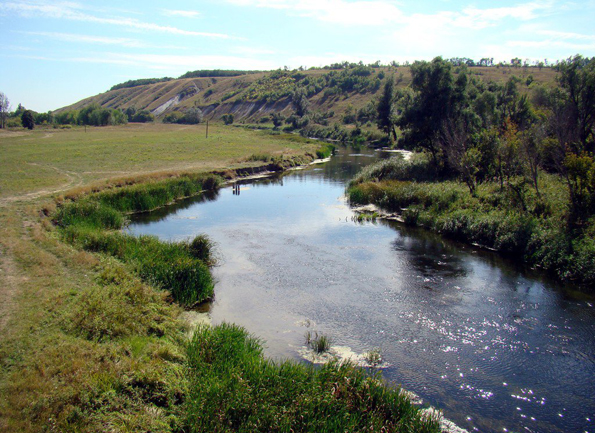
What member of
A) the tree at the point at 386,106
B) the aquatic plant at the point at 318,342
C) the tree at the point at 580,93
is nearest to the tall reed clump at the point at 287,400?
the aquatic plant at the point at 318,342

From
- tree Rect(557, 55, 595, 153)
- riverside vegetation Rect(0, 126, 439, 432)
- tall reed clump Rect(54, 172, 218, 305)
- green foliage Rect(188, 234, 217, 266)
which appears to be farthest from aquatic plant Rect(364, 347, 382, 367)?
tree Rect(557, 55, 595, 153)

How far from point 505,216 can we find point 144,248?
720 inches

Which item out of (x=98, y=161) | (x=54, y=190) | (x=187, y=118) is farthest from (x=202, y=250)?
(x=187, y=118)

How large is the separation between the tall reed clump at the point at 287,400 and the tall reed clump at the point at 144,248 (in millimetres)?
5233

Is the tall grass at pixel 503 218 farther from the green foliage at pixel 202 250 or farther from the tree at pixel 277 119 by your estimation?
the tree at pixel 277 119

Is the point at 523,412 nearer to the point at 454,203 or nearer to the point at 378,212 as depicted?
the point at 454,203

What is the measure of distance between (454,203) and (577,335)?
45.1 ft

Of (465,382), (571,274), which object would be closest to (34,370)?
(465,382)

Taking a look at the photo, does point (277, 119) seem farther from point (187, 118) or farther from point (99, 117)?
point (99, 117)

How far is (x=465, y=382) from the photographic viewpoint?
10.5m

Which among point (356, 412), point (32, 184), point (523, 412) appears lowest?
point (523, 412)

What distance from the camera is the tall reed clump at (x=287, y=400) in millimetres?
7840

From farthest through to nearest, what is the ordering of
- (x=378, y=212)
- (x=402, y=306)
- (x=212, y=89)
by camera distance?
(x=212, y=89)
(x=378, y=212)
(x=402, y=306)

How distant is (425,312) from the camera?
14.3 m
